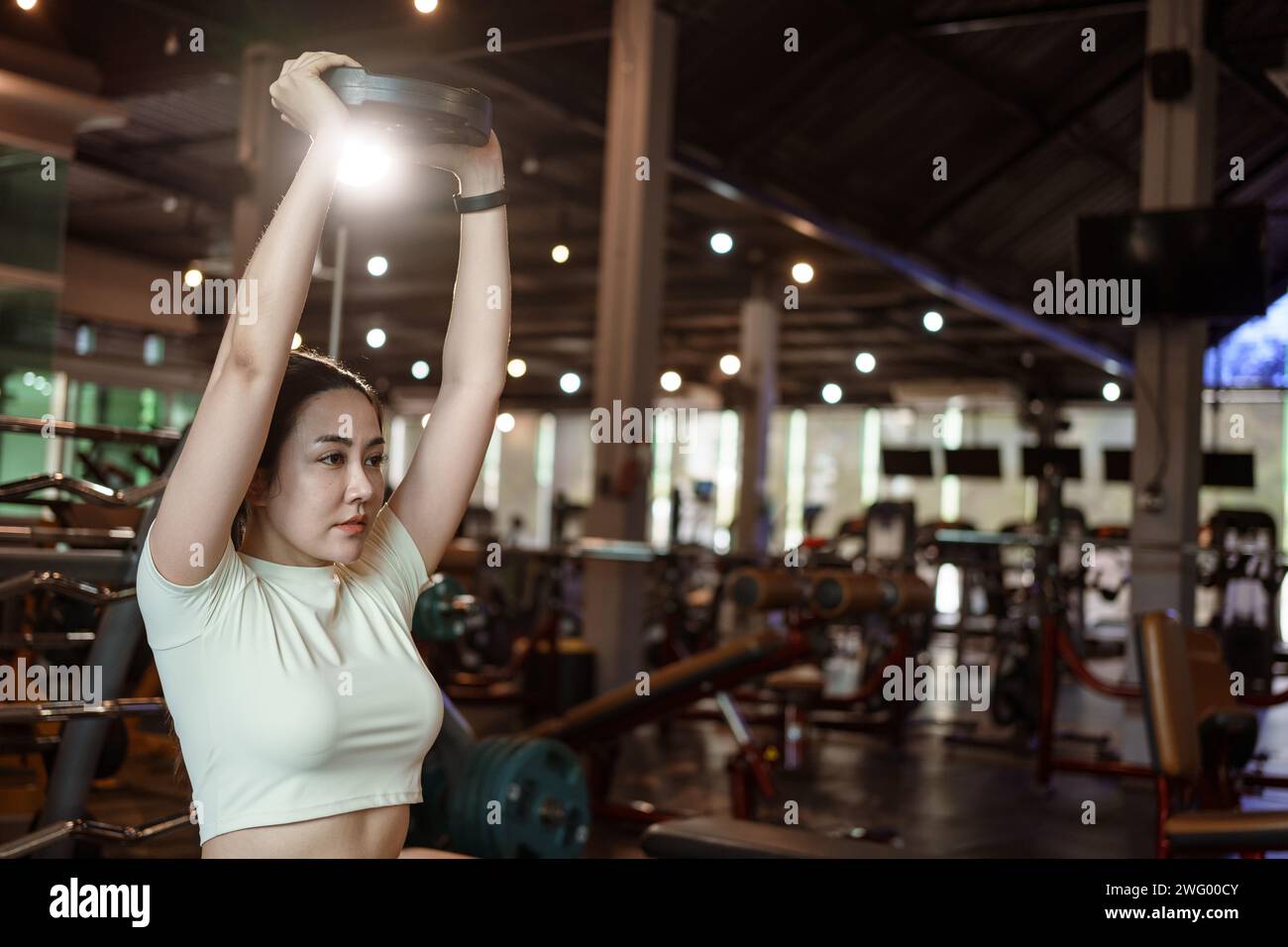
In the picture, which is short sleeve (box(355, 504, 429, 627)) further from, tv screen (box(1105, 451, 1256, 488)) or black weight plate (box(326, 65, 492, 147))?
tv screen (box(1105, 451, 1256, 488))

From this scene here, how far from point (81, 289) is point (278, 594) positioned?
512 inches

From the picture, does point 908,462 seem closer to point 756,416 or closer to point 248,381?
point 756,416

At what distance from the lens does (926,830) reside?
15.7 feet

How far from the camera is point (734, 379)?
38.0 ft

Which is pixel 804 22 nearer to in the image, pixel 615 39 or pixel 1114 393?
pixel 615 39

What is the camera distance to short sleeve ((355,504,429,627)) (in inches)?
52.6

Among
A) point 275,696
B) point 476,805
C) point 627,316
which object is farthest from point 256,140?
point 275,696

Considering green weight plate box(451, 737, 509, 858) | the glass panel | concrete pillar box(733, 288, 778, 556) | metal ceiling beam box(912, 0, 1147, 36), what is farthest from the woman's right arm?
concrete pillar box(733, 288, 778, 556)

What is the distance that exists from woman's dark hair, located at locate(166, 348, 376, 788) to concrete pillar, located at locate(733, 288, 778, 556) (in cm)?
993

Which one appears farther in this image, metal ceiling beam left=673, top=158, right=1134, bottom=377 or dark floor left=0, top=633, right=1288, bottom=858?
metal ceiling beam left=673, top=158, right=1134, bottom=377

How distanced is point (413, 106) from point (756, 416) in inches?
407
